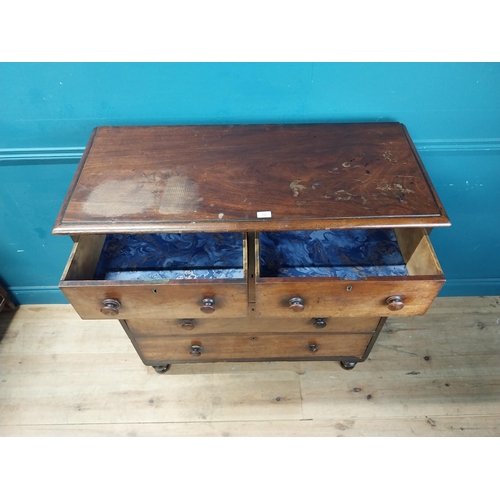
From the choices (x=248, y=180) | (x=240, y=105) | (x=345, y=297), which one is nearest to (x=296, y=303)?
(x=345, y=297)

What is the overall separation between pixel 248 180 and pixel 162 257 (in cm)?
37

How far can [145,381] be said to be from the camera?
1.49 meters

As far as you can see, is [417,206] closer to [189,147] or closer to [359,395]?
[189,147]

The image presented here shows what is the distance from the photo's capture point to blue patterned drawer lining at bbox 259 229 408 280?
1.10m

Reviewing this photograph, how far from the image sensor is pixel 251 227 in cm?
89

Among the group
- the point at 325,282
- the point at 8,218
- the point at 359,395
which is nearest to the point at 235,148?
the point at 325,282

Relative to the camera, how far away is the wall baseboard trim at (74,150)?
3.93 feet

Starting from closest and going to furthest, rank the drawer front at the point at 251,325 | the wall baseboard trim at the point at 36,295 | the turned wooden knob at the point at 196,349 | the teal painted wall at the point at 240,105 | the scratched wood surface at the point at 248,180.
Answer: the scratched wood surface at the point at 248,180, the teal painted wall at the point at 240,105, the drawer front at the point at 251,325, the turned wooden knob at the point at 196,349, the wall baseboard trim at the point at 36,295

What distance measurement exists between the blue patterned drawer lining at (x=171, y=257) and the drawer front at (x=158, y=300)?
12cm

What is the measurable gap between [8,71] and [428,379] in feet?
5.72

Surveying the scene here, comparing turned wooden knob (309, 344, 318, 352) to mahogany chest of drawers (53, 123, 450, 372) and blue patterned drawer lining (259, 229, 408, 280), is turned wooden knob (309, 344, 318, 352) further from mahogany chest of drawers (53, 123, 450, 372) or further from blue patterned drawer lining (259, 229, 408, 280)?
blue patterned drawer lining (259, 229, 408, 280)

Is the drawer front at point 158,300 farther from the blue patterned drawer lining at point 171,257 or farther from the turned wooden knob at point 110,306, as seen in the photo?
the blue patterned drawer lining at point 171,257

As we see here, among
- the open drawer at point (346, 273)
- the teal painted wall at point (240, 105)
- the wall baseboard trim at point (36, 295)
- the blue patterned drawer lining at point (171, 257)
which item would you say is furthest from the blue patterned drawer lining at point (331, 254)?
the wall baseboard trim at point (36, 295)

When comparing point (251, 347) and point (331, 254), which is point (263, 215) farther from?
point (251, 347)
